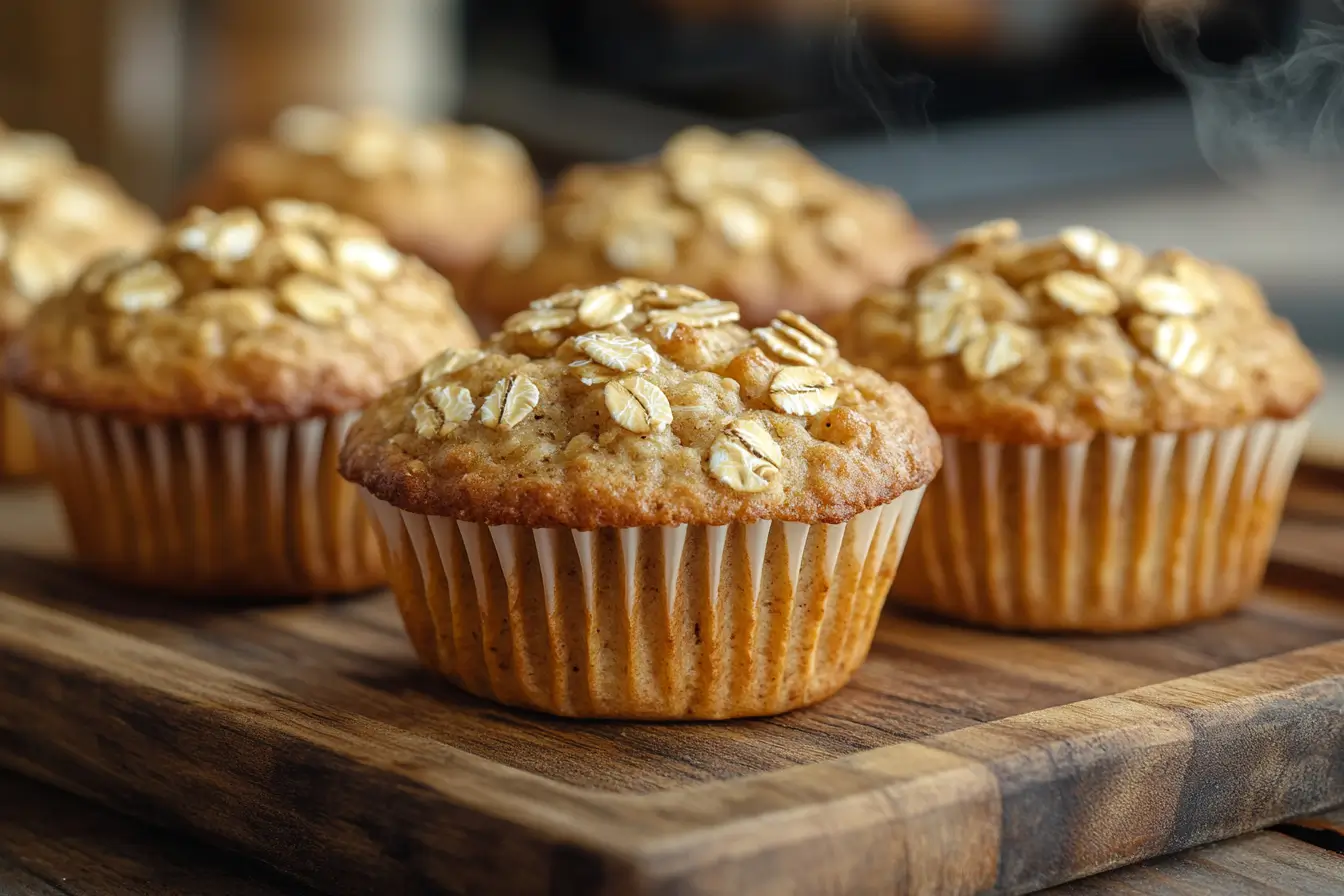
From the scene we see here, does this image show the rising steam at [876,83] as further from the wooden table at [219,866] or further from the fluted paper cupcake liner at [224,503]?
the wooden table at [219,866]

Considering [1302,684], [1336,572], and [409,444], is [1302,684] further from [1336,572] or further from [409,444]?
[409,444]

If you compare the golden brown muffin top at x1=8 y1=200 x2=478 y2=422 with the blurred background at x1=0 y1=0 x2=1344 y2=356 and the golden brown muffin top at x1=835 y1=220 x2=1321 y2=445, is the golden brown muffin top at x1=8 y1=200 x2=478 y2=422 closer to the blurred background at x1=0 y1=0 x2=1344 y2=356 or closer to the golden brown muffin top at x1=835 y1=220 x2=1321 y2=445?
the golden brown muffin top at x1=835 y1=220 x2=1321 y2=445

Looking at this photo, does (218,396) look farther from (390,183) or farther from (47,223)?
(390,183)

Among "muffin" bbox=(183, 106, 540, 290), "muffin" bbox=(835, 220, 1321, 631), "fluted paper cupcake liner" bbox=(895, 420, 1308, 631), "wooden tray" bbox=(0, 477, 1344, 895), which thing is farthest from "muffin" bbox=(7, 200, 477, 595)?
"muffin" bbox=(183, 106, 540, 290)

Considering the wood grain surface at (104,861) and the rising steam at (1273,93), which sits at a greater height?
the rising steam at (1273,93)

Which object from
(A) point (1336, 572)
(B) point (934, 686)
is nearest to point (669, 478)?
(B) point (934, 686)

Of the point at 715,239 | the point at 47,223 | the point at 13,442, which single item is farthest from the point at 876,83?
the point at 13,442

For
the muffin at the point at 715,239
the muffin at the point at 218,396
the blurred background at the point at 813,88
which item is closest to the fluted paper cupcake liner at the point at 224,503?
the muffin at the point at 218,396
